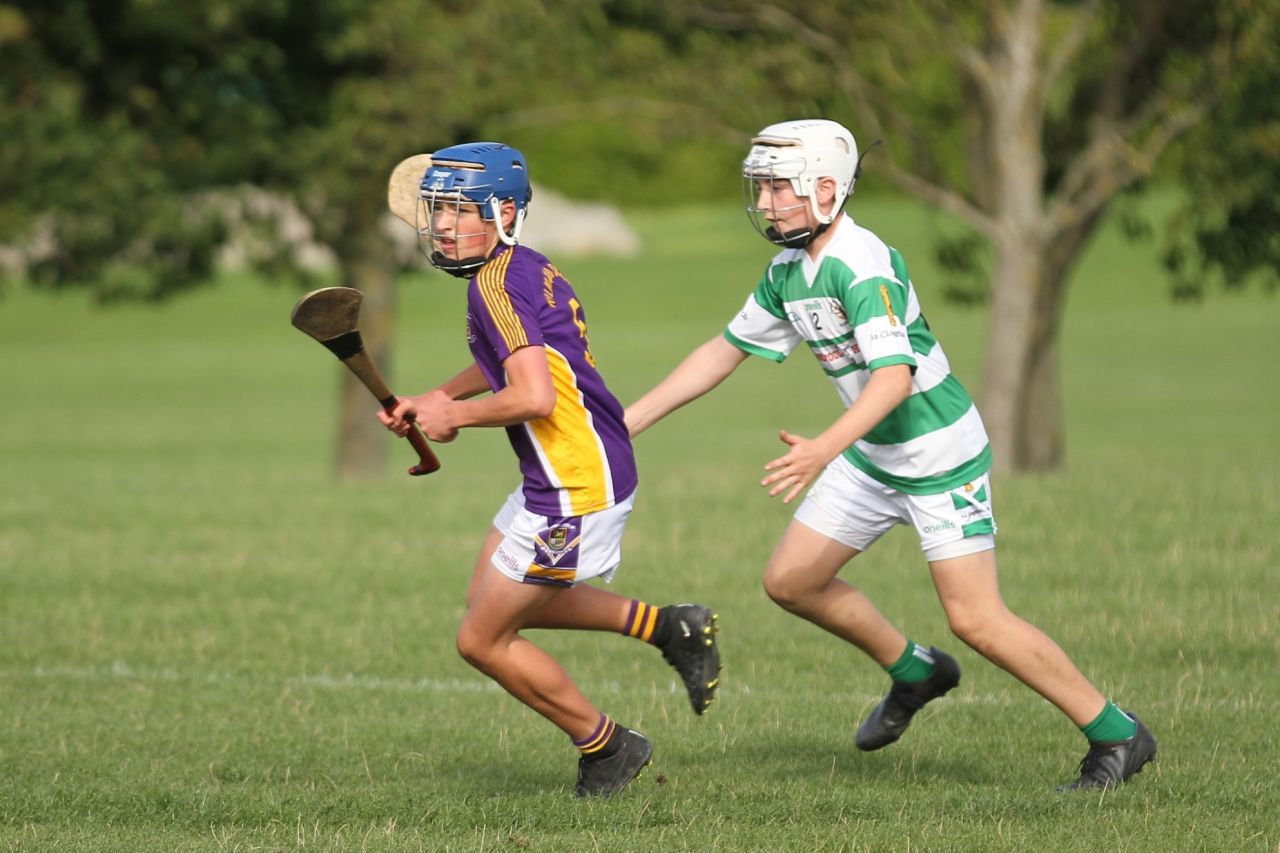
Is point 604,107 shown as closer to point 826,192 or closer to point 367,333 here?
point 367,333

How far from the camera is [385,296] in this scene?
1905cm

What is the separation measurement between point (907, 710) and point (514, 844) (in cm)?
165

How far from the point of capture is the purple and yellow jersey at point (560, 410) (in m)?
5.49

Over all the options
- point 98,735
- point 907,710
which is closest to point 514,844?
point 907,710

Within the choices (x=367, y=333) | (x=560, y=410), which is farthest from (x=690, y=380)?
(x=367, y=333)

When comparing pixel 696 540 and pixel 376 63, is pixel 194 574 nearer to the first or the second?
pixel 696 540

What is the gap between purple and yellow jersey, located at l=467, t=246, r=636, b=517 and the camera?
549 cm

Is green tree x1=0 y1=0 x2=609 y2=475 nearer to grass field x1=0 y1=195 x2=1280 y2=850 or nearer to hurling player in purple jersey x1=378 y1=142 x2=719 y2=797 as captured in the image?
grass field x1=0 y1=195 x2=1280 y2=850

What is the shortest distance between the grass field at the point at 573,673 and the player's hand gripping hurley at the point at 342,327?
1.25 meters

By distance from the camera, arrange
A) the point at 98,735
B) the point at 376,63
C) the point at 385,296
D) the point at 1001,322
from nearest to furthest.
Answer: the point at 98,735
the point at 1001,322
the point at 376,63
the point at 385,296

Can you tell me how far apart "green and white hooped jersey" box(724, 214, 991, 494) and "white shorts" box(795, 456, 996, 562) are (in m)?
0.04

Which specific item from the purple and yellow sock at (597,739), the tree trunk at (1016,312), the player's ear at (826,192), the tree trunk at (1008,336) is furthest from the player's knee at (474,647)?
the tree trunk at (1008,336)

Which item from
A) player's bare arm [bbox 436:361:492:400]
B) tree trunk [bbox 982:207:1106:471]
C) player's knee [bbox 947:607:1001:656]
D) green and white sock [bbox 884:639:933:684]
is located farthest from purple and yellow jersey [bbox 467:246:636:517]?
tree trunk [bbox 982:207:1106:471]

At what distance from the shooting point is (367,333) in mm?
19031
